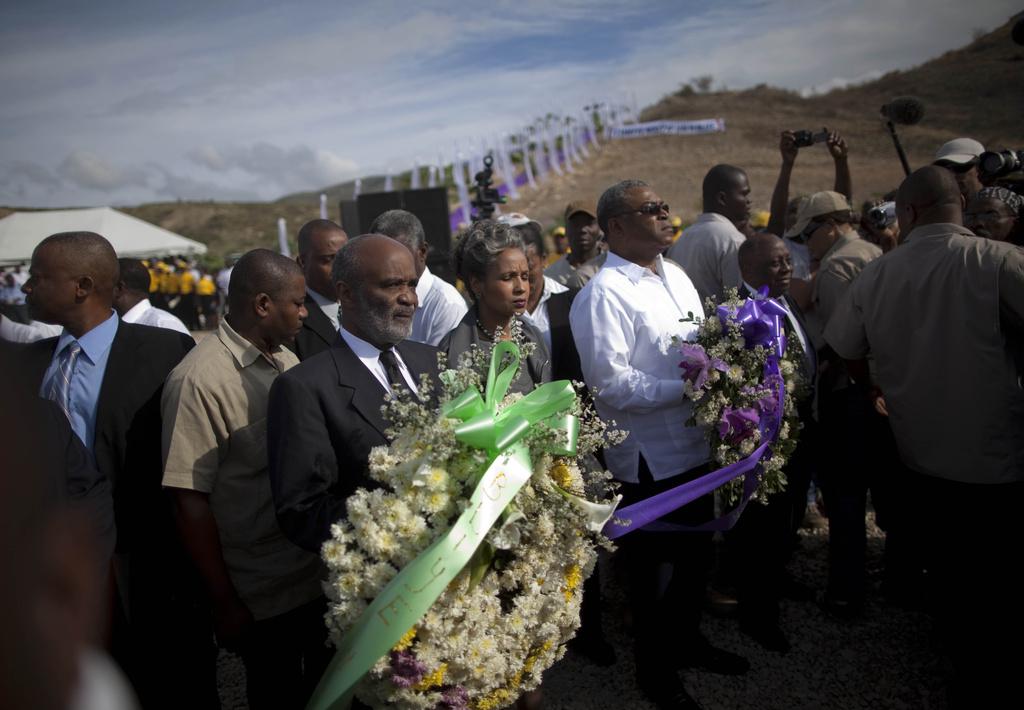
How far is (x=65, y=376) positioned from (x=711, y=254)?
3.89 m

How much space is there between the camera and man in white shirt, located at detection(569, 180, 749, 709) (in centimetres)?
326

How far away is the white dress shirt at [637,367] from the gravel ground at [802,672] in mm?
1220

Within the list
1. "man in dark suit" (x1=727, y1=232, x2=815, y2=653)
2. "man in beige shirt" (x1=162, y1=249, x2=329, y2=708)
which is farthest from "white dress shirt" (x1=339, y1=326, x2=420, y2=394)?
"man in dark suit" (x1=727, y1=232, x2=815, y2=653)

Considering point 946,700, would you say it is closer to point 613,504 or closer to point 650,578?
point 650,578

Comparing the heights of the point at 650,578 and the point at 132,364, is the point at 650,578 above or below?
below

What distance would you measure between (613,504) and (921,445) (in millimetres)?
2060

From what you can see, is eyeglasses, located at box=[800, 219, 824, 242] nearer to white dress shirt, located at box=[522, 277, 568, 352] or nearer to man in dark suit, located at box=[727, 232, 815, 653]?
man in dark suit, located at box=[727, 232, 815, 653]

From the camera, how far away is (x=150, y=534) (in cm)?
285

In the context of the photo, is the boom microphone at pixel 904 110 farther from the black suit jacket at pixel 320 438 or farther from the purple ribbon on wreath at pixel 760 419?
the black suit jacket at pixel 320 438

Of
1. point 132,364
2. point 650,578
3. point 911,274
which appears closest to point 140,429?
point 132,364

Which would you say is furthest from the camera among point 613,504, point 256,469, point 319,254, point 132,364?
point 319,254

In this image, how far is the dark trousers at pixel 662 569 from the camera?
3377 mm

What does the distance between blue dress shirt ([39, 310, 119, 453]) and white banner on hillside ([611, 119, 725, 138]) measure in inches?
2114

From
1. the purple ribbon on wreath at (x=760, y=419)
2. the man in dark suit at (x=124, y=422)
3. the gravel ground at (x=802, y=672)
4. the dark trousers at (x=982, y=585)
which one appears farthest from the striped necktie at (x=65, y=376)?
the dark trousers at (x=982, y=585)
